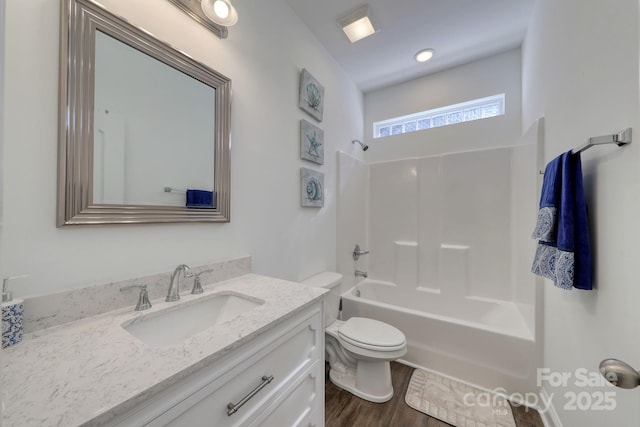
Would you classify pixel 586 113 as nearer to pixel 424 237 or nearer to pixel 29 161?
pixel 424 237

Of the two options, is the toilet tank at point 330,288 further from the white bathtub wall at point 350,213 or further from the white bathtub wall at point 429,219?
the white bathtub wall at point 429,219

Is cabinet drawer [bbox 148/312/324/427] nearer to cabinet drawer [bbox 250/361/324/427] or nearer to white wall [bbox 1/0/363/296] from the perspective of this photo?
cabinet drawer [bbox 250/361/324/427]

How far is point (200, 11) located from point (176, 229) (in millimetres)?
1068

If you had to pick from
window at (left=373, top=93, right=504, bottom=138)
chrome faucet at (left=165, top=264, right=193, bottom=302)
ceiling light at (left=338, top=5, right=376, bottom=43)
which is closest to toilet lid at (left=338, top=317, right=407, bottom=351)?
chrome faucet at (left=165, top=264, right=193, bottom=302)

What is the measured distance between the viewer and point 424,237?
2.58m

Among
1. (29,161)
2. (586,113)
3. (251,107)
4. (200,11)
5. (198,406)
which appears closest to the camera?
(198,406)

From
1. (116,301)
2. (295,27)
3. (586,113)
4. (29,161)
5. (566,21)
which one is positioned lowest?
(116,301)

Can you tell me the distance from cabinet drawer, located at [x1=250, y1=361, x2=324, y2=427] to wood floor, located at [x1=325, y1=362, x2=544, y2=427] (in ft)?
1.53

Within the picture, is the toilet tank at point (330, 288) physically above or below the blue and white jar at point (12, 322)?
below

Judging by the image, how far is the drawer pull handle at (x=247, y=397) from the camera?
2.33 ft

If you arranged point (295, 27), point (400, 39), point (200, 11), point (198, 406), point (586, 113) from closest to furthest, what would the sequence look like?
point (198, 406) < point (586, 113) < point (200, 11) < point (295, 27) < point (400, 39)

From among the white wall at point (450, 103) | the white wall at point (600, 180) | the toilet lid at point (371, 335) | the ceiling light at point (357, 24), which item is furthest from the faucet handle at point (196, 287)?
the white wall at point (450, 103)

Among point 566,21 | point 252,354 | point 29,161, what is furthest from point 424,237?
point 29,161

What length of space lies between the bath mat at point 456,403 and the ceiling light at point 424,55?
2.73m
